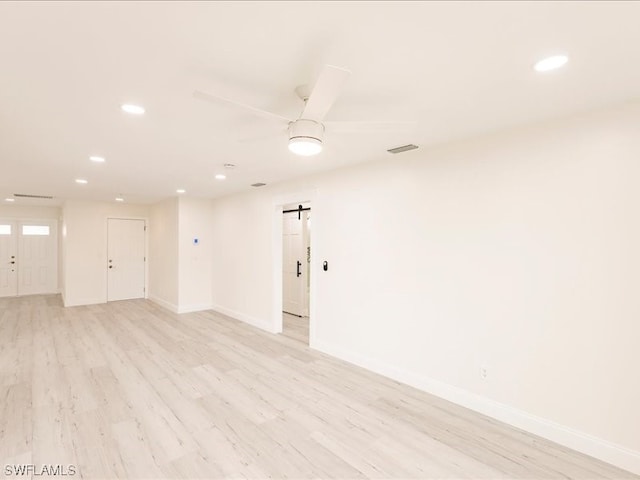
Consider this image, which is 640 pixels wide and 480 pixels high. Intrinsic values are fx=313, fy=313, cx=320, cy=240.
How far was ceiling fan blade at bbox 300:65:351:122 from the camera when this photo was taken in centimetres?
141

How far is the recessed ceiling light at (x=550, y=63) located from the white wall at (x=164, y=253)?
6574 millimetres

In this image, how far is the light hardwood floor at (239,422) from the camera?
2156 millimetres

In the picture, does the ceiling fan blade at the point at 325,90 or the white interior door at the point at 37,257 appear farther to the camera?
the white interior door at the point at 37,257

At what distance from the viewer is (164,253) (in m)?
7.38

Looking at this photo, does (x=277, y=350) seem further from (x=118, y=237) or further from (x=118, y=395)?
(x=118, y=237)

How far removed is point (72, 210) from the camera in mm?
7301

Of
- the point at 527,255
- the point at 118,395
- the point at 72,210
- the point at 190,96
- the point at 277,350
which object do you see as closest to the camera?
the point at 190,96

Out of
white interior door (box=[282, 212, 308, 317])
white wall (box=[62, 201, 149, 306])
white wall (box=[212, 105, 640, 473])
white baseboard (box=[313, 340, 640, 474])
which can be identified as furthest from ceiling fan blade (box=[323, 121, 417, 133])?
white wall (box=[62, 201, 149, 306])

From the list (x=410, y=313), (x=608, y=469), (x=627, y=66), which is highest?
(x=627, y=66)

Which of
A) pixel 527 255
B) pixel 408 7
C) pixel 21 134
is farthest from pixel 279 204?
pixel 408 7

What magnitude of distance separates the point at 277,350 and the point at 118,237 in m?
5.97

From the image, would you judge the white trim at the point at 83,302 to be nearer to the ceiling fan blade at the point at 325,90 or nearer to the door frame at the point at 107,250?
the door frame at the point at 107,250

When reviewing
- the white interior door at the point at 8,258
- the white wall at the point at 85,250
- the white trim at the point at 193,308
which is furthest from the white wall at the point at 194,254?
the white interior door at the point at 8,258

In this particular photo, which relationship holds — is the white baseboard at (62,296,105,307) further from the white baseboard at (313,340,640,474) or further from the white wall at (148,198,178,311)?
the white baseboard at (313,340,640,474)
